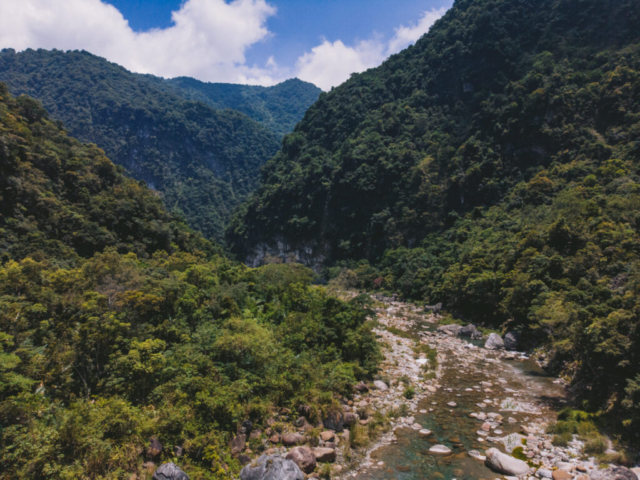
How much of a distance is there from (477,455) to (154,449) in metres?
9.74

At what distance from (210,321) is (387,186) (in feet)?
213

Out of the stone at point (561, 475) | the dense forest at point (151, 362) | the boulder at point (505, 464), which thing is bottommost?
the boulder at point (505, 464)

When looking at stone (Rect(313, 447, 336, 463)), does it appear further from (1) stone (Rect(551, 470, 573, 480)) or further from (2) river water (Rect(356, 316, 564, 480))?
(1) stone (Rect(551, 470, 573, 480))

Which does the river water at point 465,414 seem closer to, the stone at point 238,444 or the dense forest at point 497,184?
the dense forest at point 497,184

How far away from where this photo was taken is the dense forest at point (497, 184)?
1902 centimetres

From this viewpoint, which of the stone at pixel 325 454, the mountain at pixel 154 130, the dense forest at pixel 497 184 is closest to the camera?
the stone at pixel 325 454

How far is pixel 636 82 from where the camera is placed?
1763 inches

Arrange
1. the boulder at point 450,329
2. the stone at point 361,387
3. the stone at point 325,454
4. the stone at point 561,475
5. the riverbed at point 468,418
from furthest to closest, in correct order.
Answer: the boulder at point 450,329, the stone at point 361,387, the stone at point 325,454, the riverbed at point 468,418, the stone at point 561,475

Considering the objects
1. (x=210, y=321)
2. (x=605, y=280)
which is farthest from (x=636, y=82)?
(x=210, y=321)

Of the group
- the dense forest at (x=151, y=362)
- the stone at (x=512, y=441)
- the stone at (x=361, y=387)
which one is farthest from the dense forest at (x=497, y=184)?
the dense forest at (x=151, y=362)

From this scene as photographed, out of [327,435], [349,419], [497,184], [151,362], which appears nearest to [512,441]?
[349,419]

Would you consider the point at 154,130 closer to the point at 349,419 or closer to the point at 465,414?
the point at 349,419

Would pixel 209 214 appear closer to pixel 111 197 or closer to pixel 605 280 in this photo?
pixel 111 197

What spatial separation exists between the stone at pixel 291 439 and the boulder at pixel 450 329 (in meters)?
21.4
